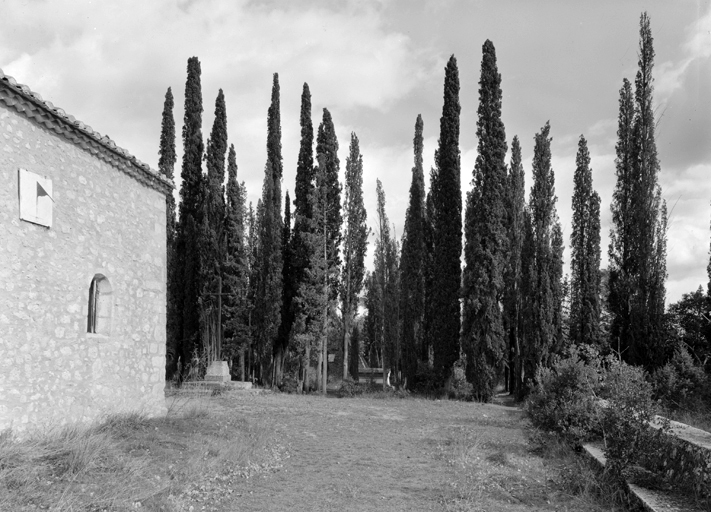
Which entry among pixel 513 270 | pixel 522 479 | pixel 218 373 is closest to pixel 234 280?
pixel 218 373

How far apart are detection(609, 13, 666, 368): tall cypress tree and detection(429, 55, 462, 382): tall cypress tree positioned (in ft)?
23.1

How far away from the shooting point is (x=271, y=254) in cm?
2569

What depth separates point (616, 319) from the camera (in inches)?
922

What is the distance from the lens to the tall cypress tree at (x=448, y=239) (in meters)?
22.2

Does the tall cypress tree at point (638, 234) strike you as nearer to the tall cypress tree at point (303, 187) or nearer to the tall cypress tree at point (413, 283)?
the tall cypress tree at point (413, 283)

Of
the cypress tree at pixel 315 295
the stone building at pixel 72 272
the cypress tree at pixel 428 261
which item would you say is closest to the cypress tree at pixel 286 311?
the cypress tree at pixel 315 295

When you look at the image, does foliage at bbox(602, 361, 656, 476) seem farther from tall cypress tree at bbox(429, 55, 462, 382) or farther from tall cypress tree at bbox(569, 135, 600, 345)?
tall cypress tree at bbox(569, 135, 600, 345)

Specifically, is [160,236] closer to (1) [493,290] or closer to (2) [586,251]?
(1) [493,290]

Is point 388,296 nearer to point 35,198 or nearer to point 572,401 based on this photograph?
point 572,401

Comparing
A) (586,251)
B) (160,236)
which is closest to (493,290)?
(586,251)

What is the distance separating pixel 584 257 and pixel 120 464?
2444 cm

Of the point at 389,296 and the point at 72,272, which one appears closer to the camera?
the point at 72,272

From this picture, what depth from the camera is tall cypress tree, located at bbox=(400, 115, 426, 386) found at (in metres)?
28.9

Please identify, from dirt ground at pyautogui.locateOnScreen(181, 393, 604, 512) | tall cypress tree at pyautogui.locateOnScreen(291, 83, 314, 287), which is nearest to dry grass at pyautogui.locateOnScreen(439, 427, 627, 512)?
dirt ground at pyautogui.locateOnScreen(181, 393, 604, 512)
